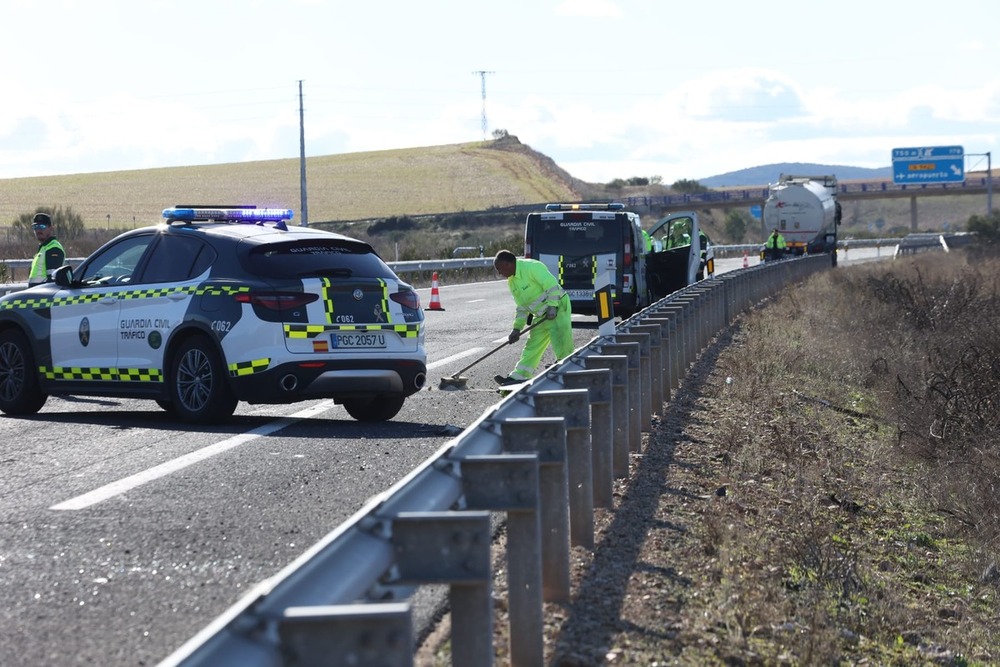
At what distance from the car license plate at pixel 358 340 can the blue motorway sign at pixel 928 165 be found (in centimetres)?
8517

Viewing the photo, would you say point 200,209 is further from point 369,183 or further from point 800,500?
point 369,183

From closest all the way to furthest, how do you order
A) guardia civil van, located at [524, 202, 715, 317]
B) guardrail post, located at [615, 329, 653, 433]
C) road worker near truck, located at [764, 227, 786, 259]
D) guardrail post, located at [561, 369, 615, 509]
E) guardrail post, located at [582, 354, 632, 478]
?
A: guardrail post, located at [561, 369, 615, 509], guardrail post, located at [582, 354, 632, 478], guardrail post, located at [615, 329, 653, 433], guardia civil van, located at [524, 202, 715, 317], road worker near truck, located at [764, 227, 786, 259]

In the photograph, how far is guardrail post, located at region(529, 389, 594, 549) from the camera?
6512mm

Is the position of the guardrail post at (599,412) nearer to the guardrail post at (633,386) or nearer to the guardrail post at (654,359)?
the guardrail post at (633,386)

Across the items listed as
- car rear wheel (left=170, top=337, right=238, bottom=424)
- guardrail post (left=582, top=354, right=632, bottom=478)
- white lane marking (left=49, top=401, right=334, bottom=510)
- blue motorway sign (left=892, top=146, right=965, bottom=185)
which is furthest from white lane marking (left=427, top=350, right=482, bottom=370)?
blue motorway sign (left=892, top=146, right=965, bottom=185)

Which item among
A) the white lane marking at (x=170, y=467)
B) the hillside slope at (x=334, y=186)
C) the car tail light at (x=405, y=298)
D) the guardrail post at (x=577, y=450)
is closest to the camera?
the guardrail post at (x=577, y=450)

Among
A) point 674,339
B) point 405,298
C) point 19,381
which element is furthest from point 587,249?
point 19,381

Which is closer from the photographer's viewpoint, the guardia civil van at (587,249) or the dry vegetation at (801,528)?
the dry vegetation at (801,528)

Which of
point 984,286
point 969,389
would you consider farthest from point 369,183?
point 969,389

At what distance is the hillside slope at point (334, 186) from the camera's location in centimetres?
9956

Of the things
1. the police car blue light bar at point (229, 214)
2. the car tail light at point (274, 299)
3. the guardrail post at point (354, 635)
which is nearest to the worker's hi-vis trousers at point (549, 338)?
the police car blue light bar at point (229, 214)

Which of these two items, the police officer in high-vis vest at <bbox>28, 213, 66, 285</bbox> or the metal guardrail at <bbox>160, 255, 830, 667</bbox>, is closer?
the metal guardrail at <bbox>160, 255, 830, 667</bbox>

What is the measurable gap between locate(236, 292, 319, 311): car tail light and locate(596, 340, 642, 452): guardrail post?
7.79 feet

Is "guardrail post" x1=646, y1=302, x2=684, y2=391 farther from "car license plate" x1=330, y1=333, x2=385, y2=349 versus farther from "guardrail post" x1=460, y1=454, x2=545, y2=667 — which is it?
"guardrail post" x1=460, y1=454, x2=545, y2=667
